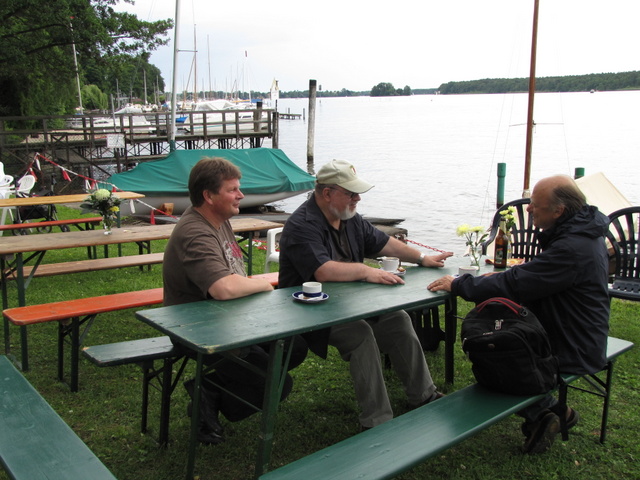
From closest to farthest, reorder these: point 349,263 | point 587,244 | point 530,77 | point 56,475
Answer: point 56,475 → point 587,244 → point 349,263 → point 530,77

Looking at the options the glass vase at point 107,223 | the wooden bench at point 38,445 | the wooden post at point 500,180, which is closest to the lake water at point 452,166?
the wooden post at point 500,180

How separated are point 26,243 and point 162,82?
384 feet

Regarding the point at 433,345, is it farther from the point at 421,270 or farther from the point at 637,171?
the point at 637,171

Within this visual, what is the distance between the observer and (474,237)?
13.7 feet

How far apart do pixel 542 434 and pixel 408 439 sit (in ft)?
3.36

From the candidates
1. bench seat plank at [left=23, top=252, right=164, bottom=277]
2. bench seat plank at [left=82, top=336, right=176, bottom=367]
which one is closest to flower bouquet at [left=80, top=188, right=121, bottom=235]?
bench seat plank at [left=23, top=252, right=164, bottom=277]

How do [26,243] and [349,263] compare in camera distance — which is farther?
[26,243]

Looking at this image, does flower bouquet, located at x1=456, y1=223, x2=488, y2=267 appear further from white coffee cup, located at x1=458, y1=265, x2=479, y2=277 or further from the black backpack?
the black backpack

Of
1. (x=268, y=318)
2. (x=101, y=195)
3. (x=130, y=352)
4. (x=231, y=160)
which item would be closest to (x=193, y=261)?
(x=268, y=318)

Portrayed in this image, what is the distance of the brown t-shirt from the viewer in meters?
3.06

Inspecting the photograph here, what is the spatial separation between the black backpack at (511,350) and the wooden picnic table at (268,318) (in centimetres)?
37

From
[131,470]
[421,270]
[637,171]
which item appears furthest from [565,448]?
[637,171]

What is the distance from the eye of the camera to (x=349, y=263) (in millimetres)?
3551

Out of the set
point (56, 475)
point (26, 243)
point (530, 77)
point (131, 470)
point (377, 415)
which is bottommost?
point (131, 470)
